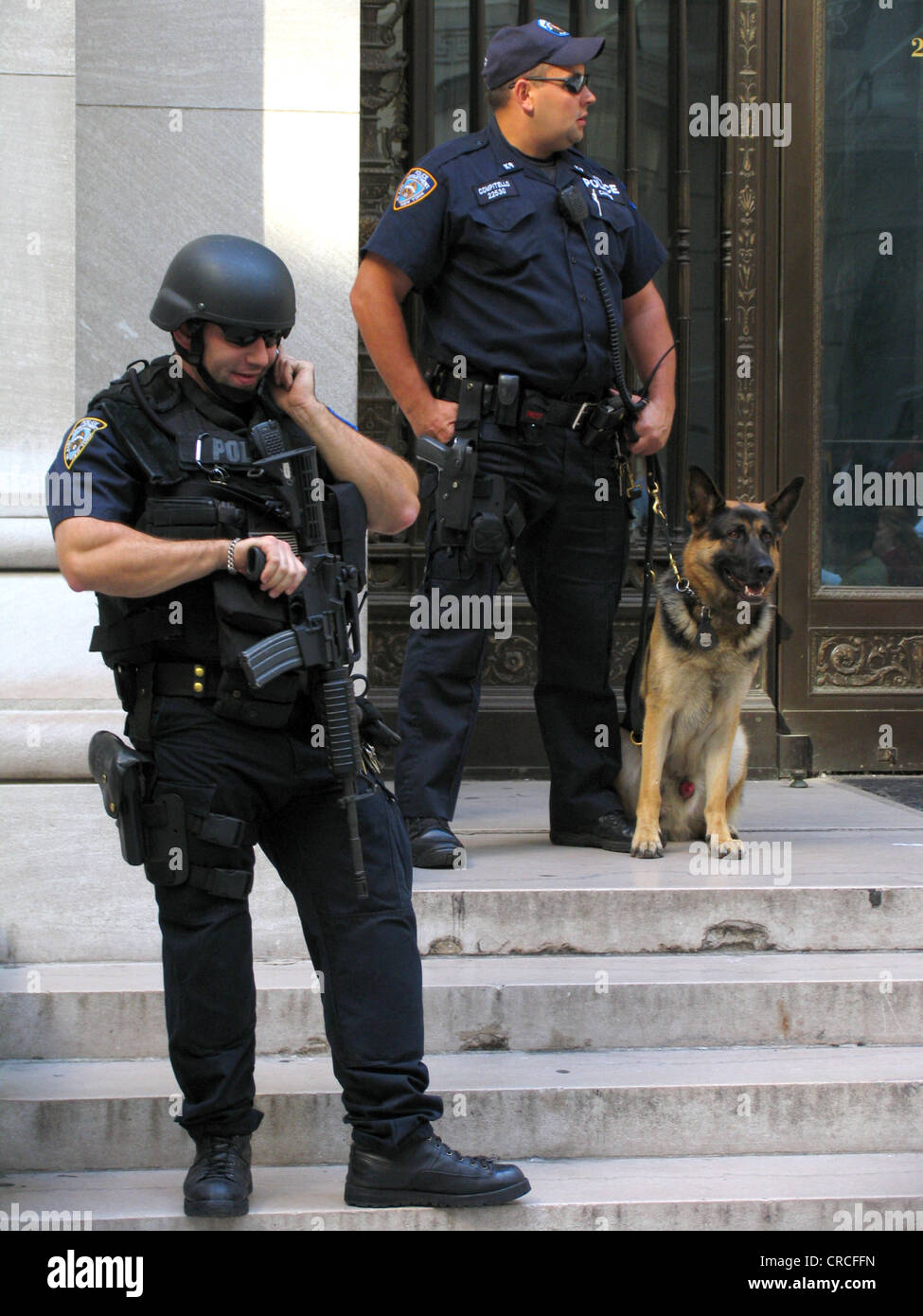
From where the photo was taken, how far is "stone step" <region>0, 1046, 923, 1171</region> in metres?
3.68

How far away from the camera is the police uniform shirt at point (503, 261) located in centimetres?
472

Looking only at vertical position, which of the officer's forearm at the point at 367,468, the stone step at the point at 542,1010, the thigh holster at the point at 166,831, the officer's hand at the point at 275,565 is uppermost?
the officer's forearm at the point at 367,468

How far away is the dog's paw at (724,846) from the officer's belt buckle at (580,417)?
134cm

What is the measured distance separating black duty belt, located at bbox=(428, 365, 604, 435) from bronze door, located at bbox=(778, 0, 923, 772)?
1.83 meters

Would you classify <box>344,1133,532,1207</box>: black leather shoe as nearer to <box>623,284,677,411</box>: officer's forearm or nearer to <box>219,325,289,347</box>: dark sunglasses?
<box>219,325,289,347</box>: dark sunglasses

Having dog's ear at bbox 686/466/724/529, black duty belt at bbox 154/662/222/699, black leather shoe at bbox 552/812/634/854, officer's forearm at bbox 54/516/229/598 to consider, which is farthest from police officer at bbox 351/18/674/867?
officer's forearm at bbox 54/516/229/598

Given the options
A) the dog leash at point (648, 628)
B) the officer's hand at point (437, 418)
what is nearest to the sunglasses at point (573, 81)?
the officer's hand at point (437, 418)

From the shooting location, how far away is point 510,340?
4750mm

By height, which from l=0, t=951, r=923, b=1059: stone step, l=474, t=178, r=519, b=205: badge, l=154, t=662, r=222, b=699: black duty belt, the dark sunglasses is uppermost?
l=474, t=178, r=519, b=205: badge

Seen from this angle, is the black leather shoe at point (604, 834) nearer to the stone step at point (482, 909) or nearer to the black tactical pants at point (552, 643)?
the black tactical pants at point (552, 643)

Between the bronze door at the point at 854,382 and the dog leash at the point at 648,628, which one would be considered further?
the bronze door at the point at 854,382

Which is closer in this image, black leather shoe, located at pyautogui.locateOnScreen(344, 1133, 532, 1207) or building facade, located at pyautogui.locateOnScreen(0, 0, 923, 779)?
black leather shoe, located at pyautogui.locateOnScreen(344, 1133, 532, 1207)

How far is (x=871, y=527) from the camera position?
6.55m
